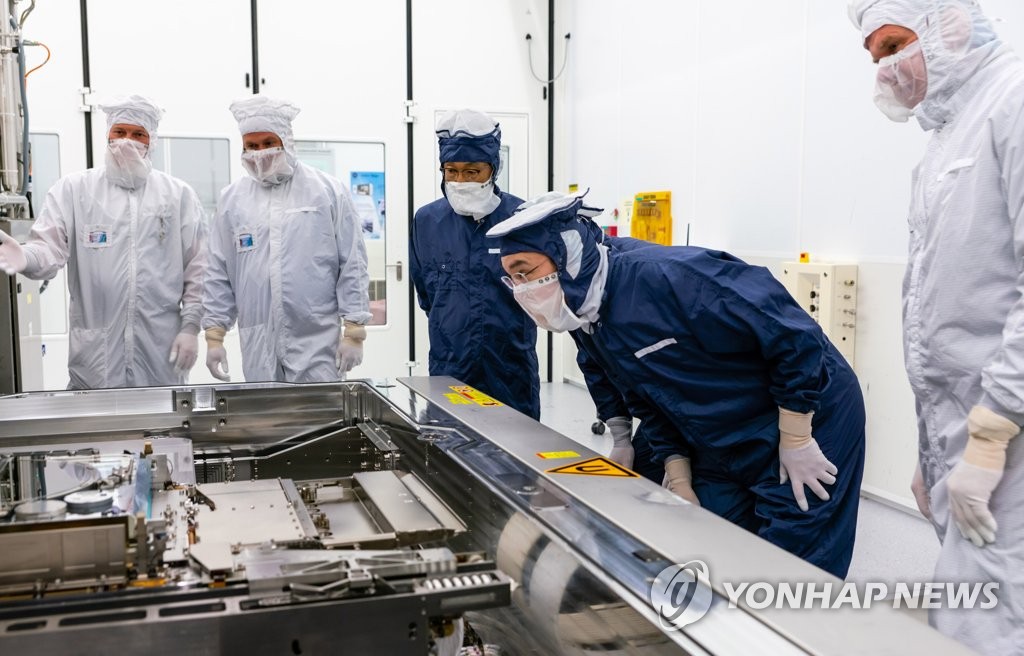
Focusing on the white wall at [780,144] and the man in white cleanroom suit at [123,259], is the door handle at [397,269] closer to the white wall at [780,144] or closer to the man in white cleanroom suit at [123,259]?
the white wall at [780,144]

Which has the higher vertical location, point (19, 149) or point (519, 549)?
point (19, 149)

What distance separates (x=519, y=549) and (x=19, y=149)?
2.07 meters

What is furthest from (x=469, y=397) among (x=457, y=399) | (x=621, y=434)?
(x=621, y=434)

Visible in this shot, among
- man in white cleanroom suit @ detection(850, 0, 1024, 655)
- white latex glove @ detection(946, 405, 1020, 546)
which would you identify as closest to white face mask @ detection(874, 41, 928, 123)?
man in white cleanroom suit @ detection(850, 0, 1024, 655)

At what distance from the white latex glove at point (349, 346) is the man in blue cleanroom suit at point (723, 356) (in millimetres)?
1302

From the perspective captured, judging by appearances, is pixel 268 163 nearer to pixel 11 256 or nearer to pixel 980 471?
pixel 11 256

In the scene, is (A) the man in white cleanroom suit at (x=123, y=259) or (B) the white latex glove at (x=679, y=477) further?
(A) the man in white cleanroom suit at (x=123, y=259)

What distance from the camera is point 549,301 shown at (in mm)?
1763

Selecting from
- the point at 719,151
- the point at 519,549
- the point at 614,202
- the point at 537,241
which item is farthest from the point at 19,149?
the point at 614,202

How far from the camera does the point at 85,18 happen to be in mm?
5547

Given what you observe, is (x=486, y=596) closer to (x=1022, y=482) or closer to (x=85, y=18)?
(x=1022, y=482)

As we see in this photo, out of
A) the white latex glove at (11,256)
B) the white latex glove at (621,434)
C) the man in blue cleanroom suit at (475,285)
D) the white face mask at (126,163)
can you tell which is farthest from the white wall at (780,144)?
the white latex glove at (11,256)

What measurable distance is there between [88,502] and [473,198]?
183 centimetres

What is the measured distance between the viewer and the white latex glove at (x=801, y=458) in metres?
1.69
